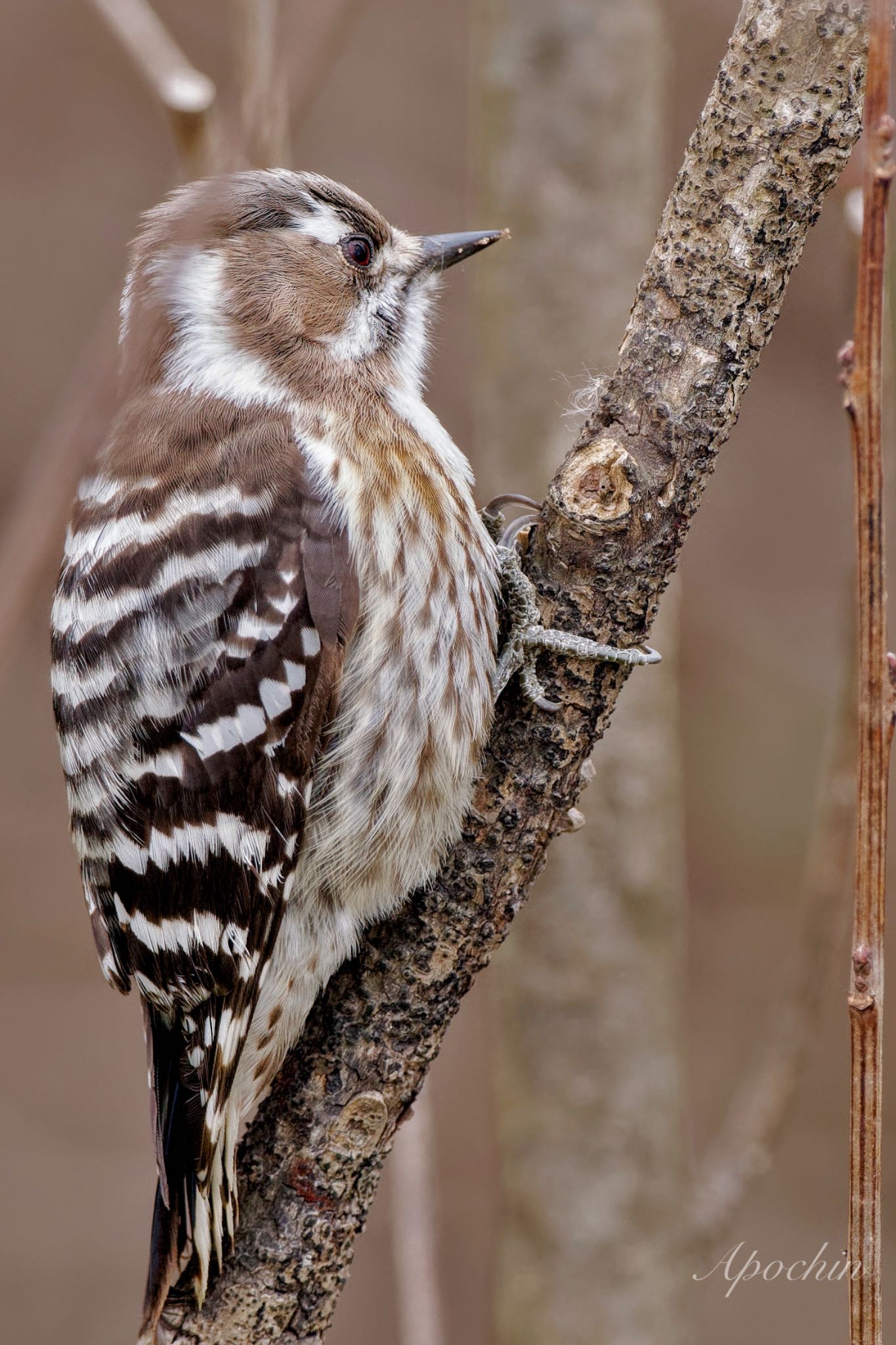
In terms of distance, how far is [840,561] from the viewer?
5.61 meters

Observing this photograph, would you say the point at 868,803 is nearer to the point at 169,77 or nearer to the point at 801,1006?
the point at 801,1006

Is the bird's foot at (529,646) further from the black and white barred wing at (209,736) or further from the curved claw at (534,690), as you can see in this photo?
the black and white barred wing at (209,736)

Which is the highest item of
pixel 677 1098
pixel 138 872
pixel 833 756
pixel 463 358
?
pixel 463 358

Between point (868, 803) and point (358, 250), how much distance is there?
65.3 inches

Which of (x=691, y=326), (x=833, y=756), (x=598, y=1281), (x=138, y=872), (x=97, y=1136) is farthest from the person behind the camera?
(x=97, y=1136)

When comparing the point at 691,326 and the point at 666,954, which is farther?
the point at 666,954

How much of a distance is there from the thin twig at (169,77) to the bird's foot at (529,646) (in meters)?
0.80

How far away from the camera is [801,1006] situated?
8.73ft

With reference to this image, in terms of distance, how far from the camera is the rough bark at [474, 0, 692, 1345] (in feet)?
9.43

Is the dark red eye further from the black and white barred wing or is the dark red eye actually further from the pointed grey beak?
the black and white barred wing

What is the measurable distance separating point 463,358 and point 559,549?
3.73 m

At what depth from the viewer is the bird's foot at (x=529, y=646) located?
189 cm

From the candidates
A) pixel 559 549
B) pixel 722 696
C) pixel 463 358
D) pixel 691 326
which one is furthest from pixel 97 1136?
pixel 691 326

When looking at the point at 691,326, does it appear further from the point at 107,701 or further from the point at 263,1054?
the point at 263,1054
